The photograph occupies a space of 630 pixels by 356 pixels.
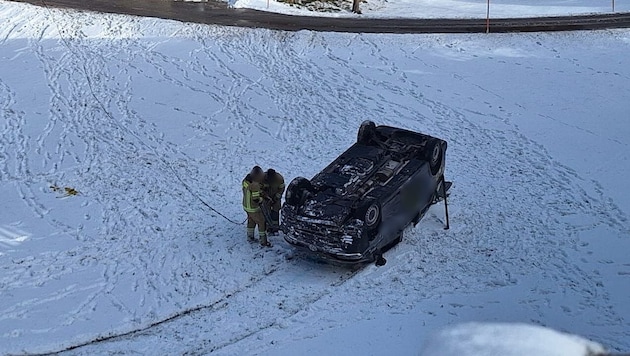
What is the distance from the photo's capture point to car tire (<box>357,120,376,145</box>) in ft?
47.2

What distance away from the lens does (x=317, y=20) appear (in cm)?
2633

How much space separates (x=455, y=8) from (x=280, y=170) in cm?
1566

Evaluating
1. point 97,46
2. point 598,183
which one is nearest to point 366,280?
point 598,183

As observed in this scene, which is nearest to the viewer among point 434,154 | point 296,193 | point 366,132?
point 296,193

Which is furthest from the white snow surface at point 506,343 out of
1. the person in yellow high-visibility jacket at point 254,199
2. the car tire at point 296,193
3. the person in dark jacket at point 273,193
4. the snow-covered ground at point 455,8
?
the snow-covered ground at point 455,8

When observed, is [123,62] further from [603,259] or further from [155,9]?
[603,259]

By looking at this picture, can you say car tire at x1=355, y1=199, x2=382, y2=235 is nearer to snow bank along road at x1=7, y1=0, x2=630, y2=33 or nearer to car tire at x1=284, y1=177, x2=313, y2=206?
car tire at x1=284, y1=177, x2=313, y2=206

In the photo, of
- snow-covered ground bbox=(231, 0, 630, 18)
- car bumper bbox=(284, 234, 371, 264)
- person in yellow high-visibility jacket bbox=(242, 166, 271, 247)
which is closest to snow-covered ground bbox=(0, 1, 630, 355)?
car bumper bbox=(284, 234, 371, 264)

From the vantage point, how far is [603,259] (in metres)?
12.9

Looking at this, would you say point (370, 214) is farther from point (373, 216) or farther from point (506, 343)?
point (506, 343)

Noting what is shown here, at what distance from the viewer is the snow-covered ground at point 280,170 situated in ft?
36.3

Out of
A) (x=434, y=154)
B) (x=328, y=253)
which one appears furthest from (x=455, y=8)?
(x=328, y=253)

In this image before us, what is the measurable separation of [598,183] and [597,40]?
10.00 m

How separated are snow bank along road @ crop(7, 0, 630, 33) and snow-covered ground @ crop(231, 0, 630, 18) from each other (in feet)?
3.08
